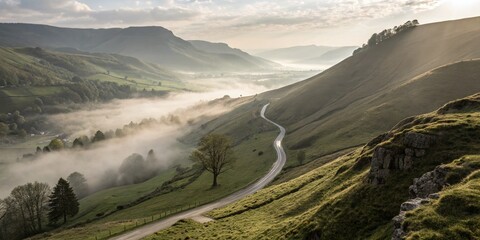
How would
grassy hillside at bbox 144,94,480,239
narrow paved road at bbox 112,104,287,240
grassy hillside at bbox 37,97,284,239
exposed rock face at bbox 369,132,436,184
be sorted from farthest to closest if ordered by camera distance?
grassy hillside at bbox 37,97,284,239 < narrow paved road at bbox 112,104,287,240 < exposed rock face at bbox 369,132,436,184 < grassy hillside at bbox 144,94,480,239

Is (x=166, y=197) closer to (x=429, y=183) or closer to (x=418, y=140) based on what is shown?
(x=418, y=140)

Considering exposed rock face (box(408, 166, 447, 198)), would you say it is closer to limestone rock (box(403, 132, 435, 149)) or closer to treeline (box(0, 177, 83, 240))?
limestone rock (box(403, 132, 435, 149))

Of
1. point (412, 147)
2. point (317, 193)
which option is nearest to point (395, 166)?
point (412, 147)

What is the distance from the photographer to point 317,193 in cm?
5450

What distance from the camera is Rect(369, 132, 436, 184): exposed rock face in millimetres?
39062

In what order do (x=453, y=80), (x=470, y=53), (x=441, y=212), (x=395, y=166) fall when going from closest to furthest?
(x=441, y=212) < (x=395, y=166) < (x=453, y=80) < (x=470, y=53)

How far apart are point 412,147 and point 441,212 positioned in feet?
47.2

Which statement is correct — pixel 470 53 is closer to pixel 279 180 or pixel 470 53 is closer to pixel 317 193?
pixel 279 180

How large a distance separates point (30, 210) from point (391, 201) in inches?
5042

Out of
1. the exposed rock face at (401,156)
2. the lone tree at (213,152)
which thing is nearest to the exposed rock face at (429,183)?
the exposed rock face at (401,156)

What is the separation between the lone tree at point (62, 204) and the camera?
120 m

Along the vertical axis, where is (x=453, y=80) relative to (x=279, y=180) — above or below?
above

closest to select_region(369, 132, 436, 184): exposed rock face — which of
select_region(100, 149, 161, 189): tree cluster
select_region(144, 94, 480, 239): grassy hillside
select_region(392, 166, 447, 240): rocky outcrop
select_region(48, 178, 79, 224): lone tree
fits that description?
select_region(144, 94, 480, 239): grassy hillside

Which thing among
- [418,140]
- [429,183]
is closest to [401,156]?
[418,140]
